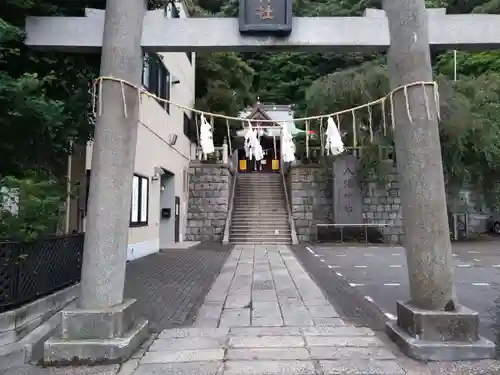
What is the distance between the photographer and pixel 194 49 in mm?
5781

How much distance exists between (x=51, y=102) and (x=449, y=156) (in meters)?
17.5

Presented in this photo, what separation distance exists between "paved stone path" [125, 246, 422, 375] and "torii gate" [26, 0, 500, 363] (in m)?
0.39

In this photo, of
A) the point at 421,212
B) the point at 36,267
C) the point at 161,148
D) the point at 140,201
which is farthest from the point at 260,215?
the point at 421,212

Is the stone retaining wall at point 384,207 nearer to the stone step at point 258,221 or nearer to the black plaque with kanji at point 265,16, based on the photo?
the stone step at point 258,221

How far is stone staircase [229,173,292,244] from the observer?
1994 cm

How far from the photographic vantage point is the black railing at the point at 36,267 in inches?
202

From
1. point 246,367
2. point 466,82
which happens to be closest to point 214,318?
point 246,367

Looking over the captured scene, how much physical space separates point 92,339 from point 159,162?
38.2 feet

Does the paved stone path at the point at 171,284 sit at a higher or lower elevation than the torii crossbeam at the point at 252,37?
lower

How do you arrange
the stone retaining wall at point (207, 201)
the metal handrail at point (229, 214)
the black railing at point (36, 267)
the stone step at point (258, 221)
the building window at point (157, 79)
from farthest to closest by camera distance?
the stone retaining wall at point (207, 201) → the stone step at point (258, 221) → the metal handrail at point (229, 214) → the building window at point (157, 79) → the black railing at point (36, 267)

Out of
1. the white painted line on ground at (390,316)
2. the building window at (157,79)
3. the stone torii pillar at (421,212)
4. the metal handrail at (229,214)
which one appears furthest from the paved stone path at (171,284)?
Result: the building window at (157,79)

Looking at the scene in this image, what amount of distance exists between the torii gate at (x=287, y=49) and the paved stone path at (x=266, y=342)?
39cm

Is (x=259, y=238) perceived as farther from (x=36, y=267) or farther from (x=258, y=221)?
(x=36, y=267)

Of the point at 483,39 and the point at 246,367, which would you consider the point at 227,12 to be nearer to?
the point at 483,39
